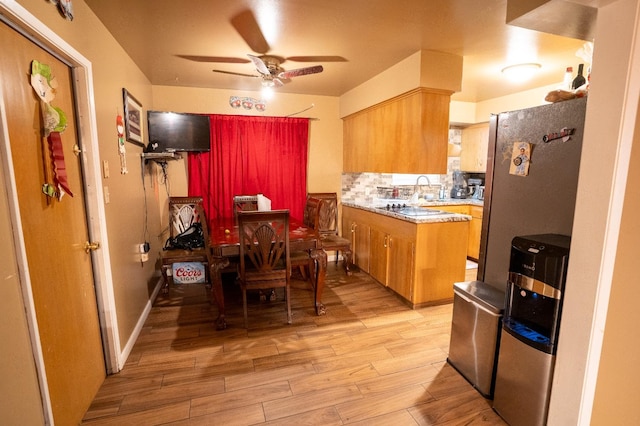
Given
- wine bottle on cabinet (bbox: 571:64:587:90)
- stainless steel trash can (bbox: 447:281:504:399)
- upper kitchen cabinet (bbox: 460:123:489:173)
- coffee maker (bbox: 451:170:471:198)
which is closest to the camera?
wine bottle on cabinet (bbox: 571:64:587:90)

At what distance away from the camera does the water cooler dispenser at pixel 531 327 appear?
138 cm

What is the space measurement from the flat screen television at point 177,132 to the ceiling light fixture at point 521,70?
353cm

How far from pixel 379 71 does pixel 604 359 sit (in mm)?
3092

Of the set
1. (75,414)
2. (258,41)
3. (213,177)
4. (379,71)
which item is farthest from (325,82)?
(75,414)

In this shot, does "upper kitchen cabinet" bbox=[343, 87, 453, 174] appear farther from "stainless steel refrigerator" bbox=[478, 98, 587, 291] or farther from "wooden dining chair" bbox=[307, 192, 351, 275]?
"stainless steel refrigerator" bbox=[478, 98, 587, 291]

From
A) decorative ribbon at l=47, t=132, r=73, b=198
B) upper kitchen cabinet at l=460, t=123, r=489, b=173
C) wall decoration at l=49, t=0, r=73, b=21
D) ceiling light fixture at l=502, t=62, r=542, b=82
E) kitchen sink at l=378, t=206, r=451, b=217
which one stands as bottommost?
kitchen sink at l=378, t=206, r=451, b=217

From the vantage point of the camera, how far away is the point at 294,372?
2068mm

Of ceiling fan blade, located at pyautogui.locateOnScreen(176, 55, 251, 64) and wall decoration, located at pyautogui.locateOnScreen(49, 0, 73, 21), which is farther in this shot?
ceiling fan blade, located at pyautogui.locateOnScreen(176, 55, 251, 64)

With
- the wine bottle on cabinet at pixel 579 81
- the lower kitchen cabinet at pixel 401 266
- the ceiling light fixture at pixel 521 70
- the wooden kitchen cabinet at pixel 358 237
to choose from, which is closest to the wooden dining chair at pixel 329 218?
the wooden kitchen cabinet at pixel 358 237

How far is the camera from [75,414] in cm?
159

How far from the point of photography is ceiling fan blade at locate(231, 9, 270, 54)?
2117 millimetres

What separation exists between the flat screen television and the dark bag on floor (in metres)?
1.00

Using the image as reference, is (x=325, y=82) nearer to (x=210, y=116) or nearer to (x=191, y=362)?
(x=210, y=116)

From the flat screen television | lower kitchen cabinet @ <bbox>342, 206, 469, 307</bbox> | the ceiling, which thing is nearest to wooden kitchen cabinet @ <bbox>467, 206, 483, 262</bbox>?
lower kitchen cabinet @ <bbox>342, 206, 469, 307</bbox>
